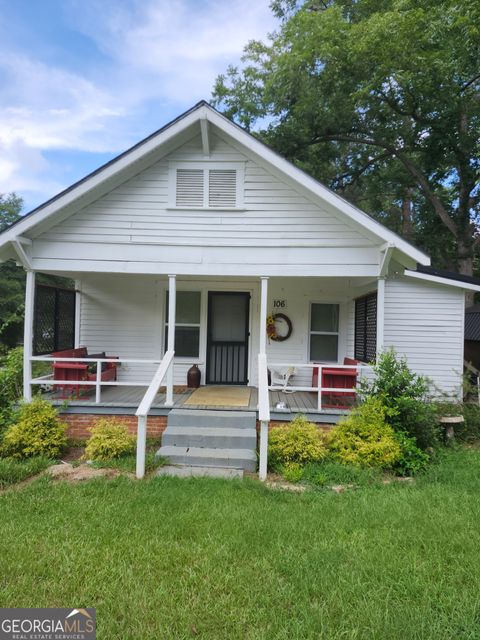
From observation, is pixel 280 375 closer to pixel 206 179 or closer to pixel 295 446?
pixel 295 446

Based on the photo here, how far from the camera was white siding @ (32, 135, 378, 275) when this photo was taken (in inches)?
270

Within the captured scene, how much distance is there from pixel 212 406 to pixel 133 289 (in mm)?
3880

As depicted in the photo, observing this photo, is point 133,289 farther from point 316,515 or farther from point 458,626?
point 458,626

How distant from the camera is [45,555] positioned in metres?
3.20

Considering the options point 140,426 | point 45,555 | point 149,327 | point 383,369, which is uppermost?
point 149,327

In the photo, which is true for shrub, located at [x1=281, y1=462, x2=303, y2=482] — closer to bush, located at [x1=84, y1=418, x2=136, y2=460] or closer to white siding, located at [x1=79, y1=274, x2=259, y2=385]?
bush, located at [x1=84, y1=418, x2=136, y2=460]

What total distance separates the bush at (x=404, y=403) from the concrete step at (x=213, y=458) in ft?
7.35

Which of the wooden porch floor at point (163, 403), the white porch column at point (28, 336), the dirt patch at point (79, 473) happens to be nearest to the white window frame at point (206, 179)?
the white porch column at point (28, 336)

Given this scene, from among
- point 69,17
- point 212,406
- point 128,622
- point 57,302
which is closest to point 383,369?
point 212,406

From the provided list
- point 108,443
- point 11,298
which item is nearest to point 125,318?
point 108,443

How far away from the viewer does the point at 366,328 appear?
7.84 metres

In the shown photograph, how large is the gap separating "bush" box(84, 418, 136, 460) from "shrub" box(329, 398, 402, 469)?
10.4 feet

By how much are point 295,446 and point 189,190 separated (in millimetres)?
4942

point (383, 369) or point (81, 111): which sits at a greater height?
point (81, 111)
